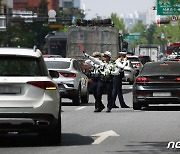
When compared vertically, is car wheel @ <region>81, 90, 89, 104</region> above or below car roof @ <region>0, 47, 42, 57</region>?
below

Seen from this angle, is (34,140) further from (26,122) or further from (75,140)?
(26,122)

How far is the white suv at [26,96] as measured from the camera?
572 inches

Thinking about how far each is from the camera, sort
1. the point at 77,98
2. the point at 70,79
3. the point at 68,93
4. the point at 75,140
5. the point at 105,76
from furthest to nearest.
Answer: the point at 77,98
the point at 70,79
the point at 68,93
the point at 105,76
the point at 75,140

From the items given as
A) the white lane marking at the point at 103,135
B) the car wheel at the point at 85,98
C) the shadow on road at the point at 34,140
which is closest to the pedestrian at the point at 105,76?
the car wheel at the point at 85,98

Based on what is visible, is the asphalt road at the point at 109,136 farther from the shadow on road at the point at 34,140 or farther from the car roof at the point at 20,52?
the car roof at the point at 20,52

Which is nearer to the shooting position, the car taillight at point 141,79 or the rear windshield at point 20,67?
the rear windshield at point 20,67

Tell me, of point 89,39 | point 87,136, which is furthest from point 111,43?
point 87,136

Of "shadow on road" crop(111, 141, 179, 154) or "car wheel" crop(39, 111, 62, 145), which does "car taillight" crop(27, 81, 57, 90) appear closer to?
"car wheel" crop(39, 111, 62, 145)

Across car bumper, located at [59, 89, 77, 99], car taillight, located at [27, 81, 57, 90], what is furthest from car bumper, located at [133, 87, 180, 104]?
car taillight, located at [27, 81, 57, 90]

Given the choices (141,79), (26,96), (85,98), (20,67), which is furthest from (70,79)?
(26,96)

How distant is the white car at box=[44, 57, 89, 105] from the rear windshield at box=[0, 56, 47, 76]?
13.2m

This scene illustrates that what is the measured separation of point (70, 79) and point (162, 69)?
383 cm

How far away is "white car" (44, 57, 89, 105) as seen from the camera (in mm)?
28406

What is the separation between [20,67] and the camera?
14898mm
